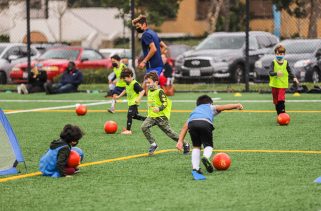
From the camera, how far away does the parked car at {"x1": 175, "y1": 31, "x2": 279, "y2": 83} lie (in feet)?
102

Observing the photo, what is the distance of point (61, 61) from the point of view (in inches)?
1334

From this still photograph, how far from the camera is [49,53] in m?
34.8

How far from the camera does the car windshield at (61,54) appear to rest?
34.5 meters

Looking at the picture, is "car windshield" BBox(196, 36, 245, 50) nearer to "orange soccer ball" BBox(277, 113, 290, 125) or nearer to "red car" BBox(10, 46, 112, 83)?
"red car" BBox(10, 46, 112, 83)

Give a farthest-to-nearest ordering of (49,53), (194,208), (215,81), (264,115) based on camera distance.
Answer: (49,53), (215,81), (264,115), (194,208)

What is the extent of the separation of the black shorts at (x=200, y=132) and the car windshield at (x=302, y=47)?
1900cm

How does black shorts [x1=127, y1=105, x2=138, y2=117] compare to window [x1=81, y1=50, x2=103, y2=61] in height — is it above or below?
above

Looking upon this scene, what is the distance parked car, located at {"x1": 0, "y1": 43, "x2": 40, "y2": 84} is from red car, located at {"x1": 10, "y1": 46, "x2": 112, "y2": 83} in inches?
31.5

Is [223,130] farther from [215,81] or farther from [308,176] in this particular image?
[215,81]

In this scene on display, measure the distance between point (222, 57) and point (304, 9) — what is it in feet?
11.9

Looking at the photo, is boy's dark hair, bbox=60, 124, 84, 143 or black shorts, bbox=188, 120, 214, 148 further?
boy's dark hair, bbox=60, 124, 84, 143

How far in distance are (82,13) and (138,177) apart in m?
48.9

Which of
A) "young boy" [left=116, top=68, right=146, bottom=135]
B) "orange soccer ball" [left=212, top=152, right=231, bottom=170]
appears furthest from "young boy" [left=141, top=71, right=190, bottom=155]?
"young boy" [left=116, top=68, right=146, bottom=135]

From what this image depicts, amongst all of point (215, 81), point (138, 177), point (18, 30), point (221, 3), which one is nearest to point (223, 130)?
point (138, 177)
